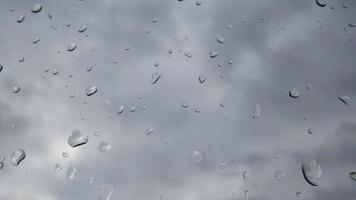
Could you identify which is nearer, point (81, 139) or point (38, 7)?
point (81, 139)

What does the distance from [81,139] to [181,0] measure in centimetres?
538

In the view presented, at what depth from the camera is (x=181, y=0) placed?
6785mm

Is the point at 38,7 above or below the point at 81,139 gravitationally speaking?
above

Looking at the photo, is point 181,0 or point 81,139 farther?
point 181,0

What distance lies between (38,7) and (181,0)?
464cm

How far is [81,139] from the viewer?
5859 mm

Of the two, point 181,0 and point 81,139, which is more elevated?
point 181,0

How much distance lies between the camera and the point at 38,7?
21.6 feet

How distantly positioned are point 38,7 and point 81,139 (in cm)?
453

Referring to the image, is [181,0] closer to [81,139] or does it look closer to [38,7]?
[38,7]

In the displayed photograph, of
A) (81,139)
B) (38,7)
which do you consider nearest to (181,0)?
(38,7)
